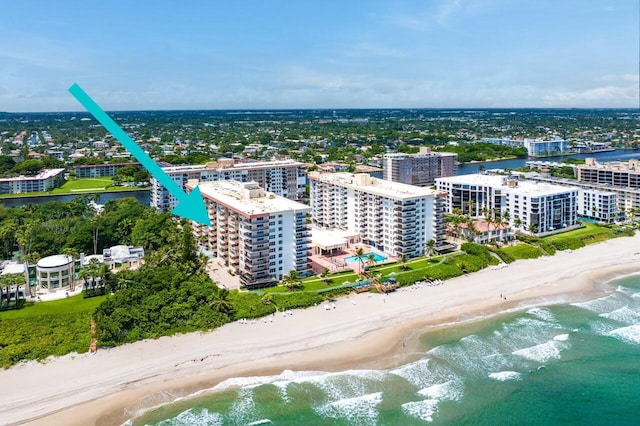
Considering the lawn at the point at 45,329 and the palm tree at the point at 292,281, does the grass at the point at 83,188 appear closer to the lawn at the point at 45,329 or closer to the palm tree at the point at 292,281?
the lawn at the point at 45,329

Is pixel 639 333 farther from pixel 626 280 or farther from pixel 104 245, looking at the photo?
pixel 104 245

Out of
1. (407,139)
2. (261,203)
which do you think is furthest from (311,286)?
(407,139)

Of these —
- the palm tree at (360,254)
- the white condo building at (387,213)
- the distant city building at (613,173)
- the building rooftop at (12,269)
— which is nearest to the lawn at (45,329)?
the building rooftop at (12,269)

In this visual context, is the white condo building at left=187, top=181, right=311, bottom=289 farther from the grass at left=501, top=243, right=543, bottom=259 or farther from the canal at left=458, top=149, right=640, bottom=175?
the canal at left=458, top=149, right=640, bottom=175

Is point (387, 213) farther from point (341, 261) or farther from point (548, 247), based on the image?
point (548, 247)

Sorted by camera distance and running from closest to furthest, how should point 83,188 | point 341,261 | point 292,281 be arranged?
1. point 292,281
2. point 341,261
3. point 83,188

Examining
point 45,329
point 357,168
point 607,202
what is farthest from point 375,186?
point 357,168
